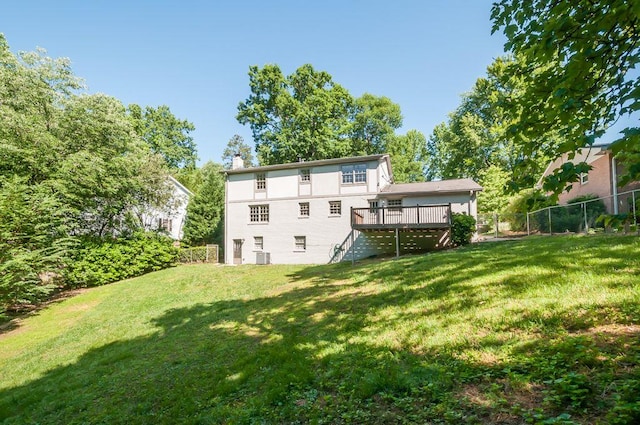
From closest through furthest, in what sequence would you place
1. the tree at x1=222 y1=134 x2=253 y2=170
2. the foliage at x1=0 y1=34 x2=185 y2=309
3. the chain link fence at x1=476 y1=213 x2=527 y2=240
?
the foliage at x1=0 y1=34 x2=185 y2=309 → the chain link fence at x1=476 y1=213 x2=527 y2=240 → the tree at x1=222 y1=134 x2=253 y2=170

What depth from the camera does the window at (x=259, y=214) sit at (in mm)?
22219

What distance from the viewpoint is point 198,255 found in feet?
79.4

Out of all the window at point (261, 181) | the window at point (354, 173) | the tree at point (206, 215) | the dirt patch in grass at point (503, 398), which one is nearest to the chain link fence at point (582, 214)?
the dirt patch in grass at point (503, 398)

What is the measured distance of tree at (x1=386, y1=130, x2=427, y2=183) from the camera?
3672 cm

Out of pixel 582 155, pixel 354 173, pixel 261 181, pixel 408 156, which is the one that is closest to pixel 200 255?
pixel 261 181

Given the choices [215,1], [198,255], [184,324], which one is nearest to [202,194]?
[198,255]

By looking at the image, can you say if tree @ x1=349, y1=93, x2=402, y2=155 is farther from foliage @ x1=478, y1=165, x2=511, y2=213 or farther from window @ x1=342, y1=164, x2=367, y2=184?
window @ x1=342, y1=164, x2=367, y2=184

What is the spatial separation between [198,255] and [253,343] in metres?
20.2

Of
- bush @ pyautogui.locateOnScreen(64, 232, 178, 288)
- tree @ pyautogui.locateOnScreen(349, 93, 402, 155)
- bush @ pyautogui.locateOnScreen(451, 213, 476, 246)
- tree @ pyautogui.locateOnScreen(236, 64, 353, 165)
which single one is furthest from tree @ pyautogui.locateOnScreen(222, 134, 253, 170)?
bush @ pyautogui.locateOnScreen(451, 213, 476, 246)

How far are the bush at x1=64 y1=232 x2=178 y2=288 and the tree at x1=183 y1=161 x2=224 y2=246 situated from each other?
577 cm

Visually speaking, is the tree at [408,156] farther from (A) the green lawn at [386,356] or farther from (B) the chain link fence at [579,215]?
(A) the green lawn at [386,356]

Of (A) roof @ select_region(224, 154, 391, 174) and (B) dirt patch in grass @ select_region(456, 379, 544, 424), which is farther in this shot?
(A) roof @ select_region(224, 154, 391, 174)

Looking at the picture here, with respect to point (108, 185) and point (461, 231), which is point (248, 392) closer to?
point (461, 231)

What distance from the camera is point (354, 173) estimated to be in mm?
20266
